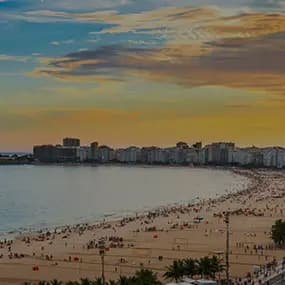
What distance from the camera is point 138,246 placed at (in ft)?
171

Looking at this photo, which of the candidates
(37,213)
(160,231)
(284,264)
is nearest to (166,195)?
(37,213)

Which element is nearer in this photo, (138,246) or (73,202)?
(138,246)

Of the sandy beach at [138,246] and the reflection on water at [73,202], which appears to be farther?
the reflection on water at [73,202]

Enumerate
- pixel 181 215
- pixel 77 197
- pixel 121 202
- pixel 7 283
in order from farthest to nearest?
pixel 77 197 → pixel 121 202 → pixel 181 215 → pixel 7 283

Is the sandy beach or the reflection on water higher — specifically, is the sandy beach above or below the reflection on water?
above

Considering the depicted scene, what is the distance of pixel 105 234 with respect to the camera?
61.2 m

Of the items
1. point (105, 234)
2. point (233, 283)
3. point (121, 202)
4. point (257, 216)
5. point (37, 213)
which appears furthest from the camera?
point (121, 202)

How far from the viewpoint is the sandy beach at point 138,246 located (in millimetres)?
41500

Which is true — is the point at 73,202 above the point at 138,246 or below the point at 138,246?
below

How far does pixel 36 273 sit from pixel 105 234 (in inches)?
806

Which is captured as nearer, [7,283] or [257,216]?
[7,283]

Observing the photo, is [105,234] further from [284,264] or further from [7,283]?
[284,264]

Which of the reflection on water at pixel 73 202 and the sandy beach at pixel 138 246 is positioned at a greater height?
the sandy beach at pixel 138 246

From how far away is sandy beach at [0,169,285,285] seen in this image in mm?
41500
